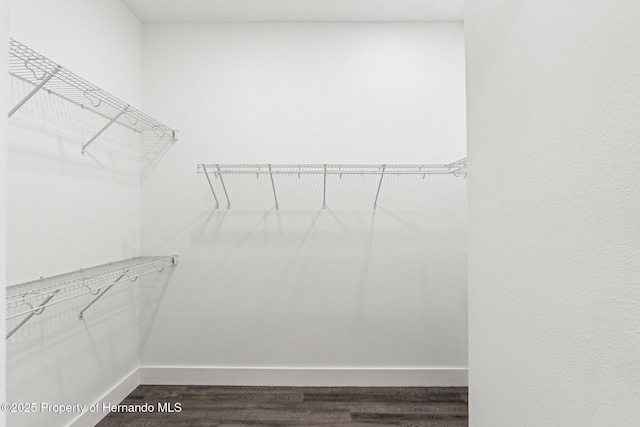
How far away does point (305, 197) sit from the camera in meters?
2.77

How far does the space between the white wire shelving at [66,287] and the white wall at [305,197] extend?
21 centimetres

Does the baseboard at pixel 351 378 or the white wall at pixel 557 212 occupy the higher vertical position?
the white wall at pixel 557 212

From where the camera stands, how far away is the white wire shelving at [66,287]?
4.70 feet

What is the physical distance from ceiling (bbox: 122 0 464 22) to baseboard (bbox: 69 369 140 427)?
2.40 meters

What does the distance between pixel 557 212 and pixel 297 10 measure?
2356 mm

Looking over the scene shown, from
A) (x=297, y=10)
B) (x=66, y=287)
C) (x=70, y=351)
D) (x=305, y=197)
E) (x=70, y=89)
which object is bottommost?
(x=70, y=351)

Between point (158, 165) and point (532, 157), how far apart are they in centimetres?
249

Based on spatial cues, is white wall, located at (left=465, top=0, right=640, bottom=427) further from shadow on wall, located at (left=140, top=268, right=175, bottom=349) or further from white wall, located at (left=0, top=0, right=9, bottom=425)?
shadow on wall, located at (left=140, top=268, right=175, bottom=349)

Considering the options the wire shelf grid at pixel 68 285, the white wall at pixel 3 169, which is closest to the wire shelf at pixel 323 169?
the wire shelf grid at pixel 68 285

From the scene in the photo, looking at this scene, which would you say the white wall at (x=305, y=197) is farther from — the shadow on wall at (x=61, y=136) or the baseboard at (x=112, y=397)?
the shadow on wall at (x=61, y=136)

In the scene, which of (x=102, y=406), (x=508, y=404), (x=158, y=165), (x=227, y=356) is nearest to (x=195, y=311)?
(x=227, y=356)

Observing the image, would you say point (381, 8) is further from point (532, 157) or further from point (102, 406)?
point (102, 406)

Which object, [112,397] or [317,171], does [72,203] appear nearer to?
[112,397]

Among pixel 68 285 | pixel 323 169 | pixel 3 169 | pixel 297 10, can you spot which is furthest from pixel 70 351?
pixel 297 10
